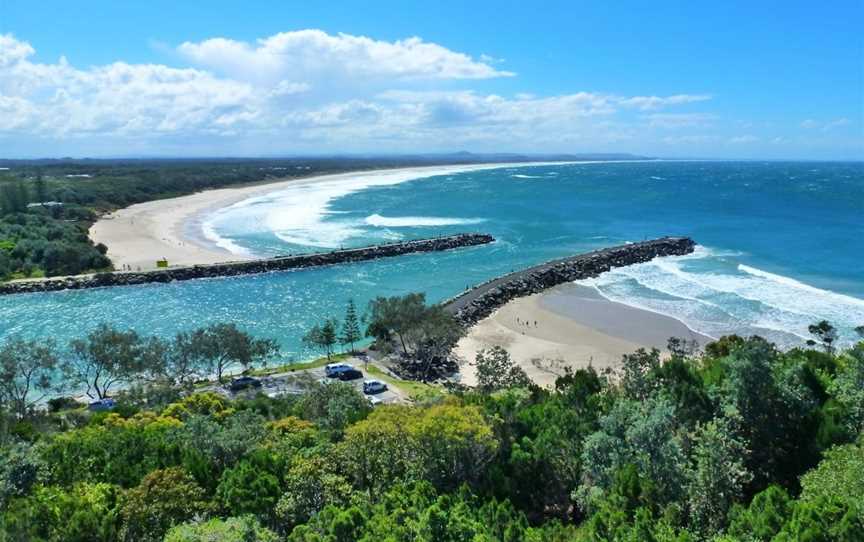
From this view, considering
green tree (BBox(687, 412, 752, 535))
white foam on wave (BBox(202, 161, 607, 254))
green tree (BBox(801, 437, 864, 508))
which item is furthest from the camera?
white foam on wave (BBox(202, 161, 607, 254))

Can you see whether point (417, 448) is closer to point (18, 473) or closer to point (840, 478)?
point (840, 478)

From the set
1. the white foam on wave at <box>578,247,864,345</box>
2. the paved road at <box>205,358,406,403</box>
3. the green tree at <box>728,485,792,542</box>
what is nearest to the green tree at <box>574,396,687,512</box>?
the green tree at <box>728,485,792,542</box>

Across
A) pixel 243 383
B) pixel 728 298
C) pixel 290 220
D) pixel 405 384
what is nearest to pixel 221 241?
pixel 290 220

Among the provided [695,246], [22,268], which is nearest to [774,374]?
[695,246]

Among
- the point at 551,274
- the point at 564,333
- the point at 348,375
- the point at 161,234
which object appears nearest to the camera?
the point at 348,375

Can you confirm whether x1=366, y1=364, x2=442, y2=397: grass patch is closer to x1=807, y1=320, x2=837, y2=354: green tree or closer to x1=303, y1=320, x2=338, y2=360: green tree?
x1=303, y1=320, x2=338, y2=360: green tree

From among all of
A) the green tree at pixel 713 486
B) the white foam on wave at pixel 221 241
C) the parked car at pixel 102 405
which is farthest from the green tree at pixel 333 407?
the white foam on wave at pixel 221 241

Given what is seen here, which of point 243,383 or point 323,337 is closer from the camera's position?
point 243,383

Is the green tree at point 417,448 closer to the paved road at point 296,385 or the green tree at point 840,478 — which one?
the green tree at point 840,478
